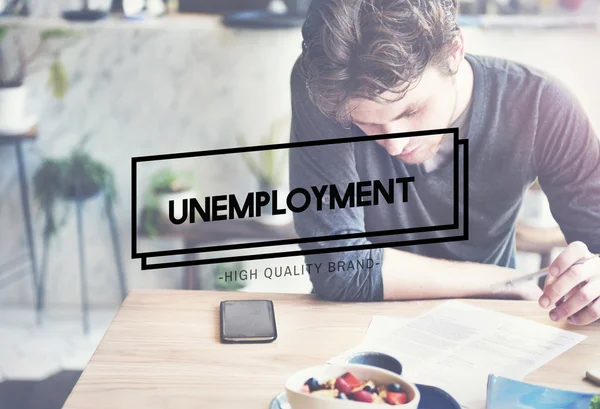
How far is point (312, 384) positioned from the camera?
115cm

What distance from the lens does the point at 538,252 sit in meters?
1.97

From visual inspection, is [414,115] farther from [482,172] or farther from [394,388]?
[394,388]

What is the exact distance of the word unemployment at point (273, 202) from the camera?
6.10ft

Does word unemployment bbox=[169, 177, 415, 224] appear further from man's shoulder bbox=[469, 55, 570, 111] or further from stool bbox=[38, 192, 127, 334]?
man's shoulder bbox=[469, 55, 570, 111]

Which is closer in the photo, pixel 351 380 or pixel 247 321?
pixel 351 380

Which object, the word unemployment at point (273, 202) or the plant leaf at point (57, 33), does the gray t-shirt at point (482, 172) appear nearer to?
the word unemployment at point (273, 202)

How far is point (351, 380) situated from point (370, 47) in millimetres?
895

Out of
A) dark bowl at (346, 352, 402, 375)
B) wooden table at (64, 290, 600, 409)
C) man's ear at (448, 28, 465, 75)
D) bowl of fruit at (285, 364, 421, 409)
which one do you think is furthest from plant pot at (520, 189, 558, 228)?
bowl of fruit at (285, 364, 421, 409)

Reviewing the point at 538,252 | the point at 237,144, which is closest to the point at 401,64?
the point at 237,144

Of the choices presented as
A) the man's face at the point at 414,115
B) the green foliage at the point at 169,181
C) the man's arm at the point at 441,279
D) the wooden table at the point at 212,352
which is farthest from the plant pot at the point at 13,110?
the man's arm at the point at 441,279

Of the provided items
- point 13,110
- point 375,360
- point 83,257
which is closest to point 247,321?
point 375,360

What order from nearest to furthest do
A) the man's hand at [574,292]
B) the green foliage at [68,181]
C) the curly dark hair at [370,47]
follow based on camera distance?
the man's hand at [574,292] < the curly dark hair at [370,47] < the green foliage at [68,181]

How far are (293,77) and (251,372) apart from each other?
2.59ft

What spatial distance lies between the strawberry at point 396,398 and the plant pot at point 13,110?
1198 millimetres
